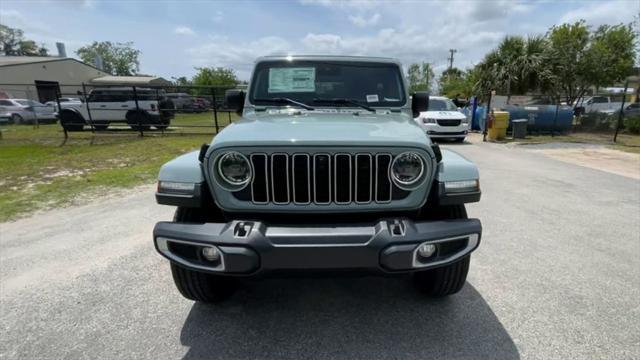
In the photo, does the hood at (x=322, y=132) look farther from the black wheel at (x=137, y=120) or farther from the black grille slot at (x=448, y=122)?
the black wheel at (x=137, y=120)

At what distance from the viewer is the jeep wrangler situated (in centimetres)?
1593

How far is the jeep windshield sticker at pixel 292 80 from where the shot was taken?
347 cm

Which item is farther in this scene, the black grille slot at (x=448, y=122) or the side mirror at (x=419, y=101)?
the black grille slot at (x=448, y=122)

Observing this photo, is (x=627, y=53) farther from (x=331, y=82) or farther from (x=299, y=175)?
(x=299, y=175)

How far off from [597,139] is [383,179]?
15550 mm

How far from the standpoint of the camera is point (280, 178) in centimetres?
227

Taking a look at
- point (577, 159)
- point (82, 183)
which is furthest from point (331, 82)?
point (577, 159)

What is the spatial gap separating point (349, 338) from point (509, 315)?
1.20 metres

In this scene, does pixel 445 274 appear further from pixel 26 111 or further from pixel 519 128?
pixel 26 111

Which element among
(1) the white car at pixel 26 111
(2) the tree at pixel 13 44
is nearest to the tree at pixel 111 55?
(2) the tree at pixel 13 44

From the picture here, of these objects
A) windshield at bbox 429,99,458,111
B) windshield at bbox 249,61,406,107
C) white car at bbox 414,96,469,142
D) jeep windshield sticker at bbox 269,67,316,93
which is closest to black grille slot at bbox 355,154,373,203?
windshield at bbox 249,61,406,107

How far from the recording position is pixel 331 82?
349 centimetres

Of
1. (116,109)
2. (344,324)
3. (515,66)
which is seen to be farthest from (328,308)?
(515,66)

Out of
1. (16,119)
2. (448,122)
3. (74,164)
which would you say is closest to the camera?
(74,164)
